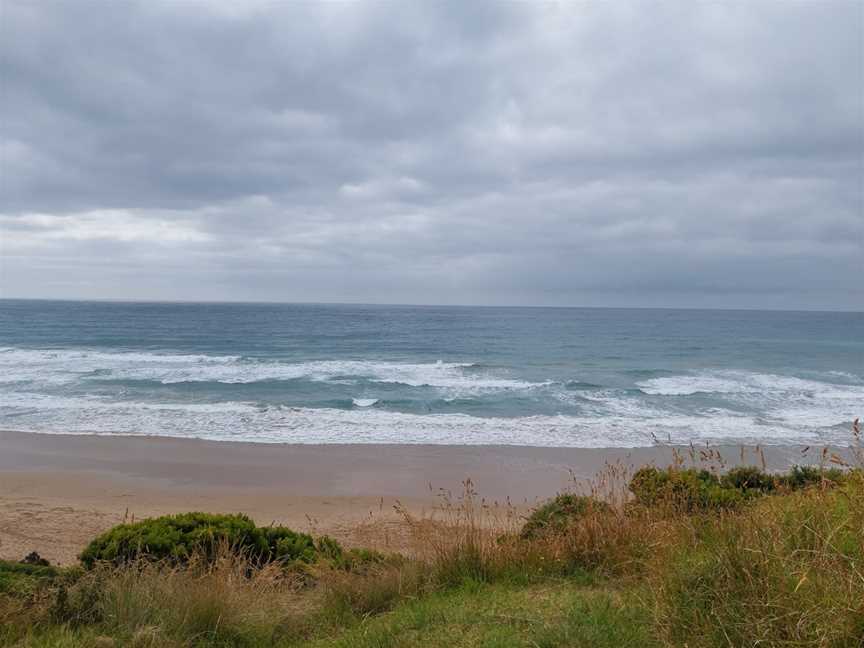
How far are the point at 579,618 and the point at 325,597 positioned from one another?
2.13 metres

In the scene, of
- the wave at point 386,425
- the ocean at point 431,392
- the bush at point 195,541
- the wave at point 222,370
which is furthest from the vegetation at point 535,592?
the wave at point 222,370

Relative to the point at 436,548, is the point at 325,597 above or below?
below

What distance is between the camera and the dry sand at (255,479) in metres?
10.5

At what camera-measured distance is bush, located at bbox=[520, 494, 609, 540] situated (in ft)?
18.5

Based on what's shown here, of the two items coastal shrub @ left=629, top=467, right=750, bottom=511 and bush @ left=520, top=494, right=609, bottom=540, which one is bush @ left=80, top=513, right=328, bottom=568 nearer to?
bush @ left=520, top=494, right=609, bottom=540

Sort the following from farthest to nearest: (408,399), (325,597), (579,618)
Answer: (408,399) → (325,597) → (579,618)

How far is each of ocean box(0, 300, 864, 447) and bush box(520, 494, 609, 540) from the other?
499 cm

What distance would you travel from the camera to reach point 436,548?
188 inches

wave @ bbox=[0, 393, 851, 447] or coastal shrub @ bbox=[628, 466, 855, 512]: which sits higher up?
coastal shrub @ bbox=[628, 466, 855, 512]

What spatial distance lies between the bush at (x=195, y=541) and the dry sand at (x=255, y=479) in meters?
2.71

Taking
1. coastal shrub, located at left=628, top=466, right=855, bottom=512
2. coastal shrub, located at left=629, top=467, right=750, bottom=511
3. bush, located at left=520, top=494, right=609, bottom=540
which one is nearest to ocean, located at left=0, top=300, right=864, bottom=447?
coastal shrub, located at left=628, top=466, right=855, bottom=512

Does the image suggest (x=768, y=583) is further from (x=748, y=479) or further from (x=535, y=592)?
(x=748, y=479)

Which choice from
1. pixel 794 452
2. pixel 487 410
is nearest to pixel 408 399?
pixel 487 410

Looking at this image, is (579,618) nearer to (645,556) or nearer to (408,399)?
(645,556)
